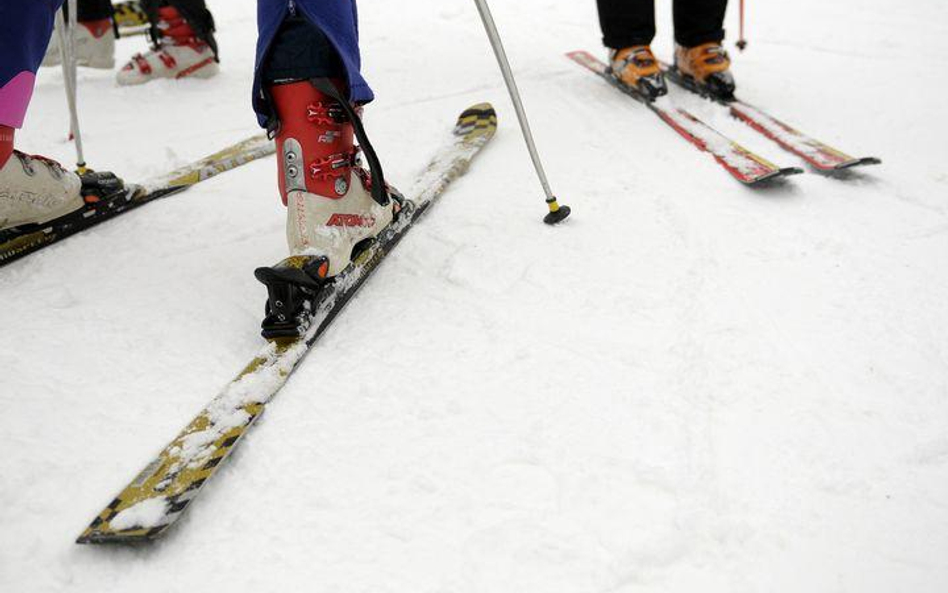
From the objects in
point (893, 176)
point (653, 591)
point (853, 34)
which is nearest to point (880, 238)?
point (893, 176)

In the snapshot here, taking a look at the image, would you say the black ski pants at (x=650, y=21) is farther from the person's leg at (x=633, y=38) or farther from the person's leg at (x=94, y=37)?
the person's leg at (x=94, y=37)

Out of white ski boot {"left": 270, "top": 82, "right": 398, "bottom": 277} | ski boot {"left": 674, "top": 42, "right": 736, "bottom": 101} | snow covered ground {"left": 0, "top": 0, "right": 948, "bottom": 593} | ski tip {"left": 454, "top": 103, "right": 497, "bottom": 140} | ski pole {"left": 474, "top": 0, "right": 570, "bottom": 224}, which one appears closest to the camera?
snow covered ground {"left": 0, "top": 0, "right": 948, "bottom": 593}

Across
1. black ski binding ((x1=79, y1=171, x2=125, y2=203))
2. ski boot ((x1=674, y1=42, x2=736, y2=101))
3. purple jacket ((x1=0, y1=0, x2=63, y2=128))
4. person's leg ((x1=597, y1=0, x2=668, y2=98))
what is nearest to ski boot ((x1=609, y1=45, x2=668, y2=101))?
person's leg ((x1=597, y1=0, x2=668, y2=98))

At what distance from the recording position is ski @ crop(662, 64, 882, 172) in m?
2.25

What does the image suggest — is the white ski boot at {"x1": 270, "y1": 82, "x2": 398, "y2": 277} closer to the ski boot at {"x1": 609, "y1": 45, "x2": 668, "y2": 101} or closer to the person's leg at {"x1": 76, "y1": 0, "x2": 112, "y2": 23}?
the ski boot at {"x1": 609, "y1": 45, "x2": 668, "y2": 101}

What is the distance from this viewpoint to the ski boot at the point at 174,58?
370 centimetres

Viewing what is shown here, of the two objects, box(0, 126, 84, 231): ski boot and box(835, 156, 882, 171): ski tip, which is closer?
box(0, 126, 84, 231): ski boot

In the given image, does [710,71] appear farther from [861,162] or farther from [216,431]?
[216,431]

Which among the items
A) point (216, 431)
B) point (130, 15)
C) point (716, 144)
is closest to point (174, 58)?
point (130, 15)

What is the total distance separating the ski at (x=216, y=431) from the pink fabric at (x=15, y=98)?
817mm

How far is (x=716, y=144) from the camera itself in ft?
8.24

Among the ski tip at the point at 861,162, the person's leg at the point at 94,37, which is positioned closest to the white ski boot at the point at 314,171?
the ski tip at the point at 861,162

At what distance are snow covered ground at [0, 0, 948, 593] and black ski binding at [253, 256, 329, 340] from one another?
0.32 feet

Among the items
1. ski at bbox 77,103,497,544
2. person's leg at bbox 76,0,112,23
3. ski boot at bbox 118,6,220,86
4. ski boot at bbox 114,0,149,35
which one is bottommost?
ski at bbox 77,103,497,544
